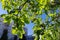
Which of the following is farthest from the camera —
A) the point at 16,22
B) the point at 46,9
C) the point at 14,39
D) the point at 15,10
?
the point at 14,39

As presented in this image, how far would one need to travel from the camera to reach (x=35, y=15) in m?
11.0

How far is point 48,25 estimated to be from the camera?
1162cm

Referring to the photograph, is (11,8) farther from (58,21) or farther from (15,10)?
(58,21)

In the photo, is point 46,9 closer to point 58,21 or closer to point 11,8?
point 58,21

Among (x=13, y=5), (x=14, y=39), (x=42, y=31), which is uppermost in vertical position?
(x=13, y=5)

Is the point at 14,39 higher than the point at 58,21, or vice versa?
the point at 58,21

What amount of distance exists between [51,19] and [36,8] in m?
1.61

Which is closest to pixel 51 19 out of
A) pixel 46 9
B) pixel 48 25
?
pixel 48 25

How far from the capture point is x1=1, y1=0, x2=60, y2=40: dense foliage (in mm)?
8383

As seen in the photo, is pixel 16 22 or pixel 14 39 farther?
pixel 14 39

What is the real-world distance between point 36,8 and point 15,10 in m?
1.45

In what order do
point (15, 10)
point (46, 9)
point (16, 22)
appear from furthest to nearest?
1. point (46, 9)
2. point (15, 10)
3. point (16, 22)

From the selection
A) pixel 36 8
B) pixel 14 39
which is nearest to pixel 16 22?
pixel 36 8

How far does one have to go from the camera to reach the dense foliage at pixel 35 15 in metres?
8.38
